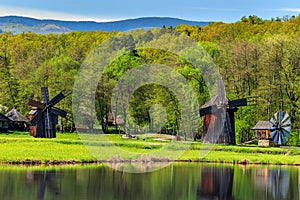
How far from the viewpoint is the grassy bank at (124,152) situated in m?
45.8

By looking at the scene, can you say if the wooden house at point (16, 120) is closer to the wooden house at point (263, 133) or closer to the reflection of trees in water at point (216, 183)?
the wooden house at point (263, 133)

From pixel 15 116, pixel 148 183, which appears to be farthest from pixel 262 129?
pixel 148 183

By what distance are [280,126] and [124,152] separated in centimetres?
2276

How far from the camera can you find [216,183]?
38.5 meters

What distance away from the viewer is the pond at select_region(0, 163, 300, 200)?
3238 cm

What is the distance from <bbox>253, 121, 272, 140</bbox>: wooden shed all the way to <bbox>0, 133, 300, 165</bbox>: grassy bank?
36.1 feet

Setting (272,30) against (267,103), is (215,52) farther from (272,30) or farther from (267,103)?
(272,30)

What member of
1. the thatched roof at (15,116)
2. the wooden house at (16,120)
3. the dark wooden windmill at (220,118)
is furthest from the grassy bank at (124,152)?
the wooden house at (16,120)

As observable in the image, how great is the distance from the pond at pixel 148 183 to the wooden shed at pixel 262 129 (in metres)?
24.1

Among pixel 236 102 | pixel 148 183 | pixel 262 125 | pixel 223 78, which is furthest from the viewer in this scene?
pixel 223 78

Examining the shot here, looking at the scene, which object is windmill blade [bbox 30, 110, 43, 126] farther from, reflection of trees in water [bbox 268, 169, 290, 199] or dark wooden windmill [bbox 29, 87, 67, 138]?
reflection of trees in water [bbox 268, 169, 290, 199]

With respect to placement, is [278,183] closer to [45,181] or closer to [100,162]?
[45,181]

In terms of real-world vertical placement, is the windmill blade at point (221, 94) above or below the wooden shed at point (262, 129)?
above

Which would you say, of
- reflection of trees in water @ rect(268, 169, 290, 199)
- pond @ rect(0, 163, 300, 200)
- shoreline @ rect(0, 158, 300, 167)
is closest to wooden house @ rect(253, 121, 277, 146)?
shoreline @ rect(0, 158, 300, 167)
